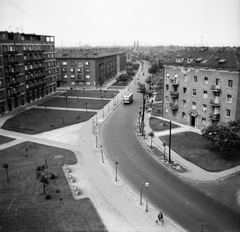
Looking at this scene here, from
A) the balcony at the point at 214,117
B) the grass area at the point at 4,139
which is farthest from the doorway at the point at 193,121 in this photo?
the grass area at the point at 4,139

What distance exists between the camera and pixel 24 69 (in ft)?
272

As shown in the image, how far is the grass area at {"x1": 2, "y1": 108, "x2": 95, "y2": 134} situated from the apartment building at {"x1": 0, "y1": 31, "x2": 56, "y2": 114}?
6.89 m

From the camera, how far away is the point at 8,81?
7450cm

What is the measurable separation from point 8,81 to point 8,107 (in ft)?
22.8

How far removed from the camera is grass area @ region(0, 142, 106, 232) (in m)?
26.6

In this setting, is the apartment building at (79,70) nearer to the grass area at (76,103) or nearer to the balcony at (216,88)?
the grass area at (76,103)

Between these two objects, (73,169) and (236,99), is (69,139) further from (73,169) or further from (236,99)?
(236,99)

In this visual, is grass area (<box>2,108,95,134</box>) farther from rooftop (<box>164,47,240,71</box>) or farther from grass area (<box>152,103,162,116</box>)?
rooftop (<box>164,47,240,71</box>)

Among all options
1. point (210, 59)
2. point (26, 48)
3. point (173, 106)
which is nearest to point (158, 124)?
point (173, 106)

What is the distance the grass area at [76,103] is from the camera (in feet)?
267

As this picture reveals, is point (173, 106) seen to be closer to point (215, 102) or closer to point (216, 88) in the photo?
point (215, 102)

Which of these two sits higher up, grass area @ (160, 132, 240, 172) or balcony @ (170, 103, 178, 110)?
balcony @ (170, 103, 178, 110)

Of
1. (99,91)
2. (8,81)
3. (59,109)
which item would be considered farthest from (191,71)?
(99,91)

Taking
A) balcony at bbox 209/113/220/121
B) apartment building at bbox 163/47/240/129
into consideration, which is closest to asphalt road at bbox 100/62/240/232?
apartment building at bbox 163/47/240/129
